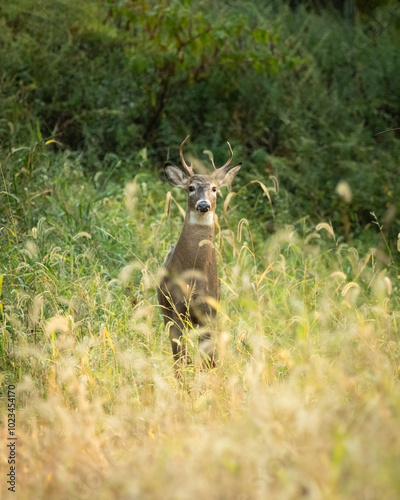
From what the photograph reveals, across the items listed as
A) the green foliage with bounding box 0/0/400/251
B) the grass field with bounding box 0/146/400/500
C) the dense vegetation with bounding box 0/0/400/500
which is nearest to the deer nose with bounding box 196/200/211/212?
the dense vegetation with bounding box 0/0/400/500

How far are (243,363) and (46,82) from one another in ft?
19.2

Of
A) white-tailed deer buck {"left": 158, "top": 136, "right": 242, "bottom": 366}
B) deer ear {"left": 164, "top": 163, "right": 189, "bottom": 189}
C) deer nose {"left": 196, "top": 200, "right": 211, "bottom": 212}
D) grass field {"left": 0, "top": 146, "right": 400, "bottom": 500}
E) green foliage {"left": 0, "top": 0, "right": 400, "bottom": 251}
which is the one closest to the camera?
grass field {"left": 0, "top": 146, "right": 400, "bottom": 500}

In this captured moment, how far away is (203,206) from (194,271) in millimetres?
471

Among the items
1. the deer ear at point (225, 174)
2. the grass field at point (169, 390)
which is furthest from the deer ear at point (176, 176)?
the grass field at point (169, 390)

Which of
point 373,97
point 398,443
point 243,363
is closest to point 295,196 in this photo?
point 373,97

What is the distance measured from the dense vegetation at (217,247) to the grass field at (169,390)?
0.02 metres

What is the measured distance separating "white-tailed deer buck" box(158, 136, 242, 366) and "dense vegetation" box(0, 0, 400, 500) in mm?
165

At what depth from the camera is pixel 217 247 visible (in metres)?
5.47

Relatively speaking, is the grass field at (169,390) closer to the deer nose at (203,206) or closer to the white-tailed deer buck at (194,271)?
the white-tailed deer buck at (194,271)

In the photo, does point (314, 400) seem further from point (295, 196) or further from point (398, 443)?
point (295, 196)

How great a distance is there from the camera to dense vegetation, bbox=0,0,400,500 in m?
2.52

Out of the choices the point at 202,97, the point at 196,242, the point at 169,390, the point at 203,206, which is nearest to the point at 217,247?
the point at 196,242

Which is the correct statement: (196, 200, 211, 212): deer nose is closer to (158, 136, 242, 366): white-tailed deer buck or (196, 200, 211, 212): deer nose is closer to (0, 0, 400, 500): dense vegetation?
(158, 136, 242, 366): white-tailed deer buck

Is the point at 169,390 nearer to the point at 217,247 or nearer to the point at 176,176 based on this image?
the point at 217,247
